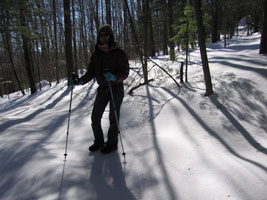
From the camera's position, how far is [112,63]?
9.78ft

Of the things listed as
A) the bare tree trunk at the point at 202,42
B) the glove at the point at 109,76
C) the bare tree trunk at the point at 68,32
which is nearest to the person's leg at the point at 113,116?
the glove at the point at 109,76

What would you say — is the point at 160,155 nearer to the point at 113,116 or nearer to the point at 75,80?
the point at 113,116

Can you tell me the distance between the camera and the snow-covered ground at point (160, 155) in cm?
219

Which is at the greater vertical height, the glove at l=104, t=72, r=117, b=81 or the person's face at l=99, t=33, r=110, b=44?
the person's face at l=99, t=33, r=110, b=44

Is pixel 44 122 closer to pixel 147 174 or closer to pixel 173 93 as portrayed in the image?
pixel 147 174

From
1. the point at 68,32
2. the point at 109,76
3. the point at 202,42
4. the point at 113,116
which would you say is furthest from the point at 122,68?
the point at 68,32

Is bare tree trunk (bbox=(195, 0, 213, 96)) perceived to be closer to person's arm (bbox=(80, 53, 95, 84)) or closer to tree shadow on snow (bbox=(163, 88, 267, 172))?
tree shadow on snow (bbox=(163, 88, 267, 172))

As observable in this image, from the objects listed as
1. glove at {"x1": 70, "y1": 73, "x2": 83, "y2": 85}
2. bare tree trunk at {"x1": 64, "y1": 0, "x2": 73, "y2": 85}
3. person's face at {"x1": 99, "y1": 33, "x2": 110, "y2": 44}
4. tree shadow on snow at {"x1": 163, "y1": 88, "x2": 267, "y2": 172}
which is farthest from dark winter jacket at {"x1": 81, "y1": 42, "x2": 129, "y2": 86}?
bare tree trunk at {"x1": 64, "y1": 0, "x2": 73, "y2": 85}

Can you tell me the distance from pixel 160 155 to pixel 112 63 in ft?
5.40

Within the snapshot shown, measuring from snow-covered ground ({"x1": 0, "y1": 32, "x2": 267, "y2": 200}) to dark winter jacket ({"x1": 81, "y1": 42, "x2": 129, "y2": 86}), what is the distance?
1.28 meters

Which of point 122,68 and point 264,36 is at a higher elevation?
point 264,36

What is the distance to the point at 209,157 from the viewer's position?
2.81m

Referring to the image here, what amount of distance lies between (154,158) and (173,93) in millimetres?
3651

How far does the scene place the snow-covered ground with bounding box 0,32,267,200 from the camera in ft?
7.17
